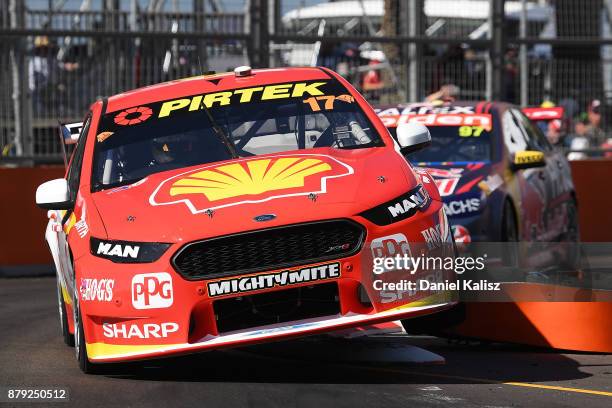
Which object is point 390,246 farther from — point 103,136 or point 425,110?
point 425,110

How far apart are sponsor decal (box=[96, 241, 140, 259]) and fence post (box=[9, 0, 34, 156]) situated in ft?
27.7

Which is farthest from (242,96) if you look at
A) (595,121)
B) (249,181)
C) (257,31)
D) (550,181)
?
(595,121)

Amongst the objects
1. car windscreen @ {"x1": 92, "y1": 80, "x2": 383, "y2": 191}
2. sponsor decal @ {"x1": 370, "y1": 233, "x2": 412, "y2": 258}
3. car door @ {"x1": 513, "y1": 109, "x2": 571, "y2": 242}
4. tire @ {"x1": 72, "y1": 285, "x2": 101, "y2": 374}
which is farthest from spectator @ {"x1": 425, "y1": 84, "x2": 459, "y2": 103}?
sponsor decal @ {"x1": 370, "y1": 233, "x2": 412, "y2": 258}

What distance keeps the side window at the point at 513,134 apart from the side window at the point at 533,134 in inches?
5.7

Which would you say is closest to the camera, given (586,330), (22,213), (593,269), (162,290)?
(162,290)

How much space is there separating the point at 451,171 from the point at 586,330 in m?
3.58

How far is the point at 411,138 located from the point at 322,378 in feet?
6.24

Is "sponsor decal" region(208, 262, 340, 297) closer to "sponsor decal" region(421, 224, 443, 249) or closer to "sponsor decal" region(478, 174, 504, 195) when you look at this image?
"sponsor decal" region(421, 224, 443, 249)

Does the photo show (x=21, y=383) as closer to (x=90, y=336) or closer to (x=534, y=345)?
(x=90, y=336)

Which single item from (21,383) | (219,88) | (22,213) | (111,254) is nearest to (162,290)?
(111,254)

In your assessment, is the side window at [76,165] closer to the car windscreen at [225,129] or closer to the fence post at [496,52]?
the car windscreen at [225,129]

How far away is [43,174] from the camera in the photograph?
15016 mm

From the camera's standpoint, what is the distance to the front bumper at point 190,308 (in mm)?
6742

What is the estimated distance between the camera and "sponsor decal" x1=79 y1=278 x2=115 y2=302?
6941mm
